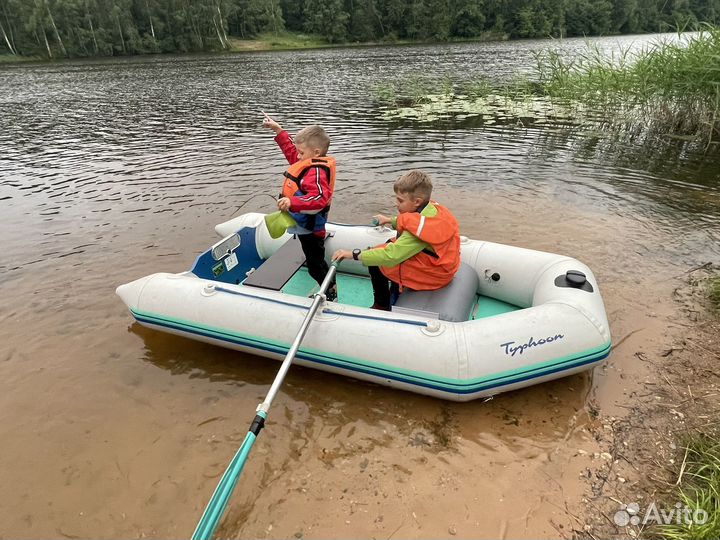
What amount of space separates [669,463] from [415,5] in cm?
5485

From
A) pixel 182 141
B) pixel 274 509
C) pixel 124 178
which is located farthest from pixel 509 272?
pixel 182 141

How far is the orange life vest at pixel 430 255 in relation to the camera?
329cm

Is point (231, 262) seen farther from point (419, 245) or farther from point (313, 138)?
point (419, 245)

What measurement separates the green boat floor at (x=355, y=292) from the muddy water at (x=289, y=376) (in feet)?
2.83

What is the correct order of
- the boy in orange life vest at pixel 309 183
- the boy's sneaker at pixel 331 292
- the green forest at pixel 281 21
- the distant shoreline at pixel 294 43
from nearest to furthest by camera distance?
the boy in orange life vest at pixel 309 183 → the boy's sneaker at pixel 331 292 → the green forest at pixel 281 21 → the distant shoreline at pixel 294 43

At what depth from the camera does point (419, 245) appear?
3.39 m

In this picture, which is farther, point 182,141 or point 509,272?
point 182,141

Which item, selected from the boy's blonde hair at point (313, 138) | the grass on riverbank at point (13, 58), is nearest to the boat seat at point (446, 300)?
the boy's blonde hair at point (313, 138)

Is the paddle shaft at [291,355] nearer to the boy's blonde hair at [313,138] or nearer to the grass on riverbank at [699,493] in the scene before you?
the boy's blonde hair at [313,138]

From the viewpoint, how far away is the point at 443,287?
3.73 m

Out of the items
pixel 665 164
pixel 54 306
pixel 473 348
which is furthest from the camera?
pixel 665 164

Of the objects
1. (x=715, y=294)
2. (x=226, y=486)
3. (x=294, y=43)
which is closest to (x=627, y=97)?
(x=715, y=294)

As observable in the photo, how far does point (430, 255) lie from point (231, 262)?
7.45 feet

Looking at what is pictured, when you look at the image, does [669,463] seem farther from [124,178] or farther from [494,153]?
[124,178]
